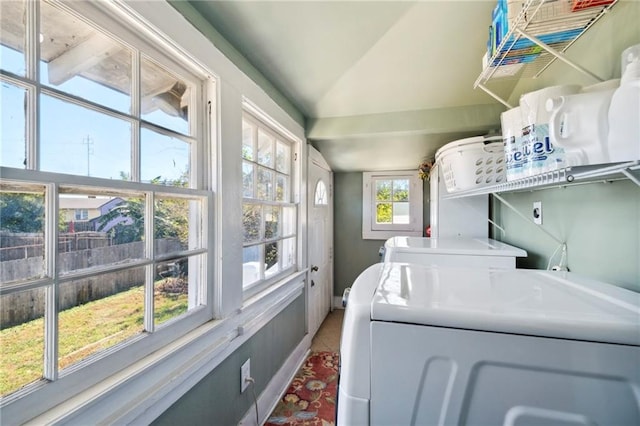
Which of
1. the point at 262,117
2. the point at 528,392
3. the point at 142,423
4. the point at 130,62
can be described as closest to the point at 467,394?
the point at 528,392

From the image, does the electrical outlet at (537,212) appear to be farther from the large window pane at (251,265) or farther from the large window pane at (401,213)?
the large window pane at (401,213)

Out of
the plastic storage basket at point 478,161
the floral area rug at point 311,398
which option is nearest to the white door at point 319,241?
the floral area rug at point 311,398

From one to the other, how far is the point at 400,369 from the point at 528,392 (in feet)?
0.71

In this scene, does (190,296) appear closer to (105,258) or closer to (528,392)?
(105,258)

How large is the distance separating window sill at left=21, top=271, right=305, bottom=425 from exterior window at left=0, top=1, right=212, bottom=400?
50mm

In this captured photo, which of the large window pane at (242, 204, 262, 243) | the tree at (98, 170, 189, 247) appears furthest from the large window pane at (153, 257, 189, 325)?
the large window pane at (242, 204, 262, 243)

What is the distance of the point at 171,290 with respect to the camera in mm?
1035

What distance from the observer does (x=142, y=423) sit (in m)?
0.82

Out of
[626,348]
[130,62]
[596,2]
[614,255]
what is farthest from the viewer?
[130,62]

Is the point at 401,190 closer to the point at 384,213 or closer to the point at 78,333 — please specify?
the point at 384,213

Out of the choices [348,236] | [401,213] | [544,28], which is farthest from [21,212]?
[401,213]

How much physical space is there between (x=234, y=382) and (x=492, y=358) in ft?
4.24

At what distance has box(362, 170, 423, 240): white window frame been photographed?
329cm

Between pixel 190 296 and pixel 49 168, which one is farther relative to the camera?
pixel 190 296
